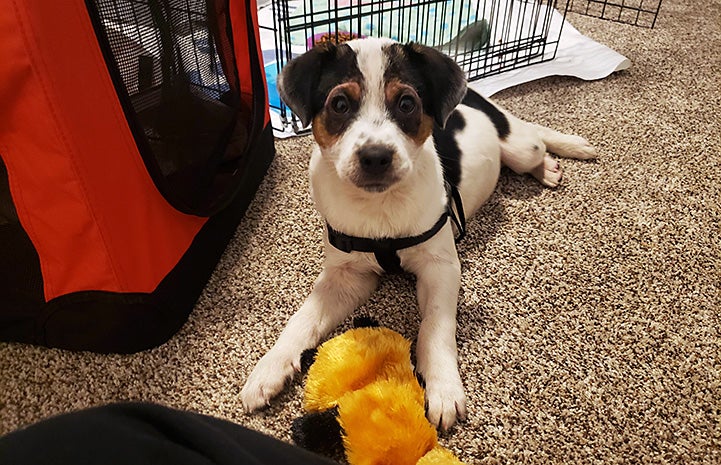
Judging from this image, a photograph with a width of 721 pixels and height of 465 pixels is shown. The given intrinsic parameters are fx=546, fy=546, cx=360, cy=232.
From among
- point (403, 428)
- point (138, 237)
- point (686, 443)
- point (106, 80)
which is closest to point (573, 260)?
point (686, 443)

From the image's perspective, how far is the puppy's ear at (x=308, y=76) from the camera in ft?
4.14

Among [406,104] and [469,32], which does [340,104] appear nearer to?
[406,104]

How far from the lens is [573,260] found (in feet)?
5.21

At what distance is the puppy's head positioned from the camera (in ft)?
3.87

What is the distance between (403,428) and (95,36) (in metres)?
0.93

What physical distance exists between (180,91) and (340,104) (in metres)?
0.46

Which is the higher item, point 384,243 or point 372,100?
point 372,100

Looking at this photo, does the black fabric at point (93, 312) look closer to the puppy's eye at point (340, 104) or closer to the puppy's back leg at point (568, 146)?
the puppy's eye at point (340, 104)

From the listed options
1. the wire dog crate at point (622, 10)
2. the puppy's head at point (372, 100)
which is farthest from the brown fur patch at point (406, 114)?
the wire dog crate at point (622, 10)

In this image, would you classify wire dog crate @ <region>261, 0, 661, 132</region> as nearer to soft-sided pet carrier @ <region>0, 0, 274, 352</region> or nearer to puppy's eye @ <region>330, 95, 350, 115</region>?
soft-sided pet carrier @ <region>0, 0, 274, 352</region>

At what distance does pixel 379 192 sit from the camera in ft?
4.16

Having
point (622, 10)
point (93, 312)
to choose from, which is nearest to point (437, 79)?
point (93, 312)

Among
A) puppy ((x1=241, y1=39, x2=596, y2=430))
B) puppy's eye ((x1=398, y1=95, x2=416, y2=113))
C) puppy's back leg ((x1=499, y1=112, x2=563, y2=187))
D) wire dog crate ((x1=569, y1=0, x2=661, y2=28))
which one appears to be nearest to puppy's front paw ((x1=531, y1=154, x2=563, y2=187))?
puppy's back leg ((x1=499, y1=112, x2=563, y2=187))

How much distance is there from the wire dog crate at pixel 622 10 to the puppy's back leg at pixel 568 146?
1667mm
